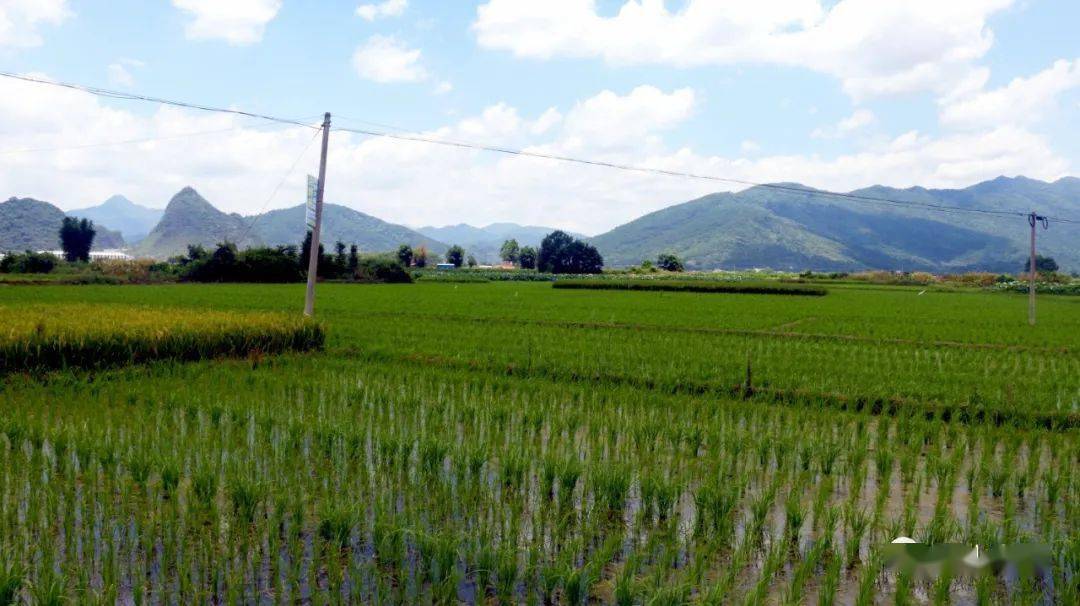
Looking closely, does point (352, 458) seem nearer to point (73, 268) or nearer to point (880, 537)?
point (880, 537)

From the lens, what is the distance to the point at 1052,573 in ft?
15.5

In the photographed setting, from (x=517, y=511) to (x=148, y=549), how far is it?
2.42 meters

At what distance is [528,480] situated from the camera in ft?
20.9

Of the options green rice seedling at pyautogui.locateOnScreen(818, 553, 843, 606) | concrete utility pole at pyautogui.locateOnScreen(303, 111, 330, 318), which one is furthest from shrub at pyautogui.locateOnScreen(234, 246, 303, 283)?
green rice seedling at pyautogui.locateOnScreen(818, 553, 843, 606)

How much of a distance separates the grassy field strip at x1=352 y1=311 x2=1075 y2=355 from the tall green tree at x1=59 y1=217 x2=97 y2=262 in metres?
94.5

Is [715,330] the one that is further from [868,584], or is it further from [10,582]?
[10,582]

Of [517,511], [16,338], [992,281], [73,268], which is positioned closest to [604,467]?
[517,511]

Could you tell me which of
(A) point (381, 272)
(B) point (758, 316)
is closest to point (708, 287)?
(B) point (758, 316)

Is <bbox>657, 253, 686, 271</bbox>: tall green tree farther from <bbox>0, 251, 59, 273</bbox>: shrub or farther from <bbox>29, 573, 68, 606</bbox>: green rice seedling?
<bbox>29, 573, 68, 606</bbox>: green rice seedling

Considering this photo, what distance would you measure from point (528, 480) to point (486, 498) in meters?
0.52

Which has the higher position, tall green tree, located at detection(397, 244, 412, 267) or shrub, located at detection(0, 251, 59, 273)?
tall green tree, located at detection(397, 244, 412, 267)

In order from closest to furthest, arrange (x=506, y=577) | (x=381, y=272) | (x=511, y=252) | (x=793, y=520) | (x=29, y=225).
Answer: (x=506, y=577) < (x=793, y=520) < (x=381, y=272) < (x=511, y=252) < (x=29, y=225)

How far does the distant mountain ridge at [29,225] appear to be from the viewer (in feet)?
538

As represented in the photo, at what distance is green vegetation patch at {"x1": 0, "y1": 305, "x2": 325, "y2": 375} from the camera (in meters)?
11.9
